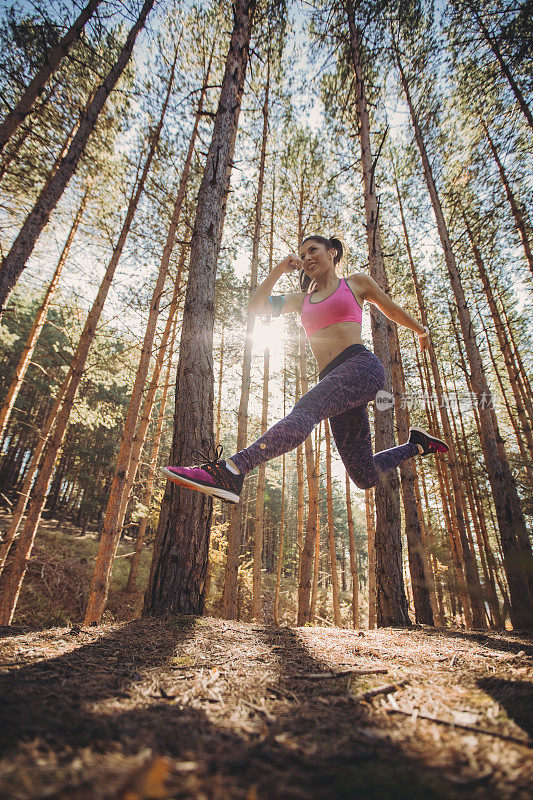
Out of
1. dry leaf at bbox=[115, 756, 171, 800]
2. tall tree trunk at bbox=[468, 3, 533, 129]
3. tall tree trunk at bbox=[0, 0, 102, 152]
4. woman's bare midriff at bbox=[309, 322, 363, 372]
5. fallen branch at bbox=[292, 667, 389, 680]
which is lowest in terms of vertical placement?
fallen branch at bbox=[292, 667, 389, 680]

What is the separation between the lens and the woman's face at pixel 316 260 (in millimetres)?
2537

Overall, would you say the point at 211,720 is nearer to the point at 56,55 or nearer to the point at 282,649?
the point at 282,649

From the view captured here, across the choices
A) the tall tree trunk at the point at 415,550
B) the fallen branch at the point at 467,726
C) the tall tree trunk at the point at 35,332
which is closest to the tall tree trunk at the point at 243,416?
the tall tree trunk at the point at 415,550

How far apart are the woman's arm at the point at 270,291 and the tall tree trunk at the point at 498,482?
18.9ft

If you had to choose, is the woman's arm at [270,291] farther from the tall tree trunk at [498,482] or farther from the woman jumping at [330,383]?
the tall tree trunk at [498,482]

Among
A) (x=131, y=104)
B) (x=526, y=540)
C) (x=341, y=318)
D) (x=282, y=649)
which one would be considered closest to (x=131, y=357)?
(x=131, y=104)

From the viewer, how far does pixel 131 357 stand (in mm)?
9055

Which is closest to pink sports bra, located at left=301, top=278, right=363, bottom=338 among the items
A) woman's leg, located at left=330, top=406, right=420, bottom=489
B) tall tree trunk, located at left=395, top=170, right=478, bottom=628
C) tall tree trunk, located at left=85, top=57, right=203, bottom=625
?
woman's leg, located at left=330, top=406, right=420, bottom=489

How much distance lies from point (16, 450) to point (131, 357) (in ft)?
57.4

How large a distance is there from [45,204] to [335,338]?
206 inches

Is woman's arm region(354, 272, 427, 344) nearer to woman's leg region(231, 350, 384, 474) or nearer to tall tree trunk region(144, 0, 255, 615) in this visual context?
woman's leg region(231, 350, 384, 474)

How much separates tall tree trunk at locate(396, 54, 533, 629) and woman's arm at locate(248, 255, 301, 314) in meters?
5.75

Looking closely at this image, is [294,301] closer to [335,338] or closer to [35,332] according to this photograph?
[335,338]

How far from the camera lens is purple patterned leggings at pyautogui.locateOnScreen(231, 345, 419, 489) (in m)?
1.87
